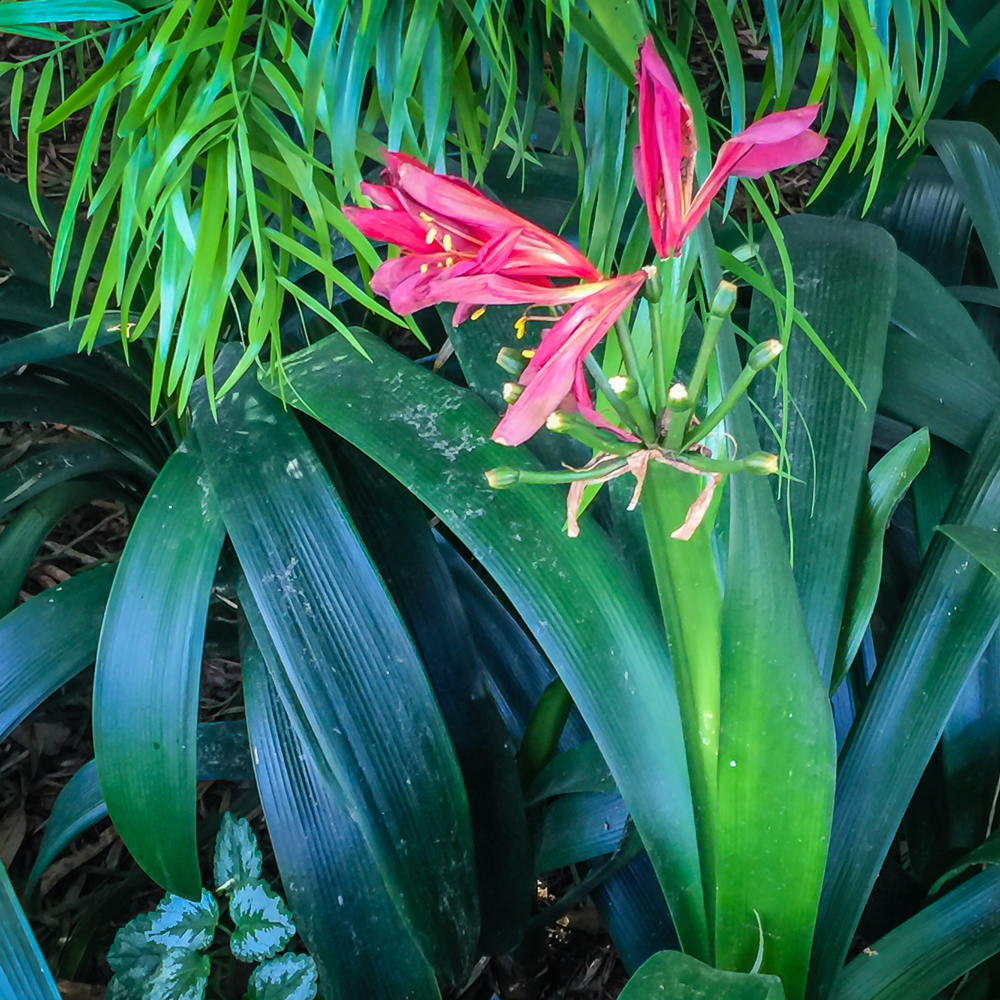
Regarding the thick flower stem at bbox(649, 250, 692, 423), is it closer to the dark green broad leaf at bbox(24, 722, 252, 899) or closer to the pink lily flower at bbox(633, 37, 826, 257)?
the pink lily flower at bbox(633, 37, 826, 257)

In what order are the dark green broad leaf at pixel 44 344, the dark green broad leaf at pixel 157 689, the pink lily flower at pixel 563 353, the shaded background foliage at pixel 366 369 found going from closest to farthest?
the pink lily flower at pixel 563 353
the shaded background foliage at pixel 366 369
the dark green broad leaf at pixel 157 689
the dark green broad leaf at pixel 44 344

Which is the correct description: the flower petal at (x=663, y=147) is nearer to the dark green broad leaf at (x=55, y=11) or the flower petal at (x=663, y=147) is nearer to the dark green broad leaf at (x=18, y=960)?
the dark green broad leaf at (x=55, y=11)

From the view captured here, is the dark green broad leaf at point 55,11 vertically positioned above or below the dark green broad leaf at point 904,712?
above

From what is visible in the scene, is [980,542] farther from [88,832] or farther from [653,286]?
[88,832]

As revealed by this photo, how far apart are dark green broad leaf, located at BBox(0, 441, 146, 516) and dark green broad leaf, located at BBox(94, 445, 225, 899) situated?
0.22 metres

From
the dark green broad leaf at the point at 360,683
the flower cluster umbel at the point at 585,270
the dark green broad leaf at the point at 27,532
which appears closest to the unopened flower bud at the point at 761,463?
the flower cluster umbel at the point at 585,270

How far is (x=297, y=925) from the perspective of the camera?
20.6 inches

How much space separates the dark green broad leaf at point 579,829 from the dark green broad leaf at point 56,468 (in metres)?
0.47

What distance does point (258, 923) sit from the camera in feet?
1.73

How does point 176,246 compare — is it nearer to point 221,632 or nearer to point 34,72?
point 221,632

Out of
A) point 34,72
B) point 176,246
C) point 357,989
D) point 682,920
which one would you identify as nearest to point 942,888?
point 682,920

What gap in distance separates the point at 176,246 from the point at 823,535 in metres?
0.34

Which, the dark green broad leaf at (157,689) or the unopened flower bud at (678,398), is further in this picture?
the dark green broad leaf at (157,689)

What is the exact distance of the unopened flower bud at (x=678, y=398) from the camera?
0.26m
